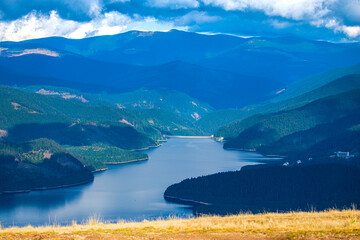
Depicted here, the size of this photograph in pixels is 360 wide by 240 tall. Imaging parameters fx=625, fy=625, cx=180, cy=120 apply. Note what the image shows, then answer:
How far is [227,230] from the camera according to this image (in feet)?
146

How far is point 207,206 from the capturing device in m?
177

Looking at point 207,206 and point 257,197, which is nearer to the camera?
point 207,206

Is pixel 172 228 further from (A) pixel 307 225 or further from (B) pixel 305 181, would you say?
(B) pixel 305 181

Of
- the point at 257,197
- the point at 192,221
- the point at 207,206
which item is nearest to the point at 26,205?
the point at 207,206

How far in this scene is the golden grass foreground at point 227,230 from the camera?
41031 millimetres

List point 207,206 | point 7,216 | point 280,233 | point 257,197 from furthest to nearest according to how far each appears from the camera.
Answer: point 257,197, point 207,206, point 7,216, point 280,233

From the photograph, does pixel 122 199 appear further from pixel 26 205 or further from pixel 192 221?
pixel 192 221

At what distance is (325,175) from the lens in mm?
190000

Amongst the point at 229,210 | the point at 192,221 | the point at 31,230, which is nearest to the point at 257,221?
the point at 192,221

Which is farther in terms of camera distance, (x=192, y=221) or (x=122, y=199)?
(x=122, y=199)

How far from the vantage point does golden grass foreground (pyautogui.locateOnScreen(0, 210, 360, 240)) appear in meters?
41.0

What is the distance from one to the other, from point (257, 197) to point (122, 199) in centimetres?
4164

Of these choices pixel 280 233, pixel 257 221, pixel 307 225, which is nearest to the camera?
pixel 280 233

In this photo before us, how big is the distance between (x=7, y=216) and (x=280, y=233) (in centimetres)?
13371
